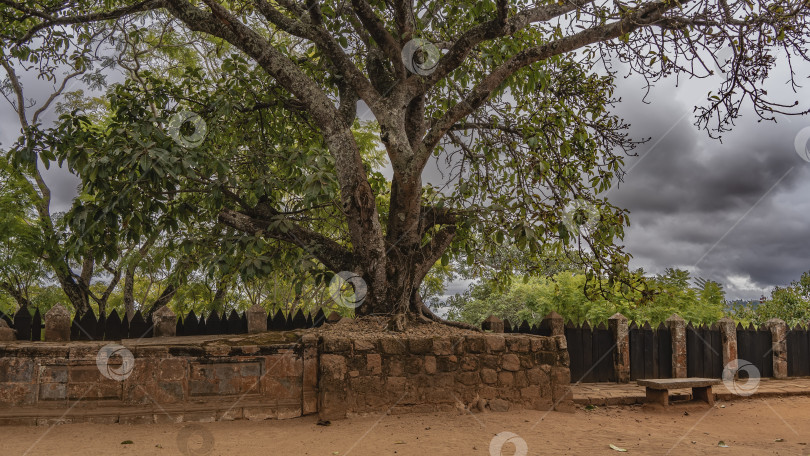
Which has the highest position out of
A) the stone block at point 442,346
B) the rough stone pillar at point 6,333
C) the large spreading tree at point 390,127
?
the large spreading tree at point 390,127

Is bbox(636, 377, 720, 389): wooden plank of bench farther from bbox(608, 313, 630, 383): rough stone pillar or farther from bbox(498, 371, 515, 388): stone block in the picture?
bbox(498, 371, 515, 388): stone block

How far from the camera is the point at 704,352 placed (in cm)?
1003

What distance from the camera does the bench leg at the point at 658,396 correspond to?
7702 millimetres

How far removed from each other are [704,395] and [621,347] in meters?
1.55

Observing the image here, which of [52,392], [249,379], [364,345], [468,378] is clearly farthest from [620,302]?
[52,392]

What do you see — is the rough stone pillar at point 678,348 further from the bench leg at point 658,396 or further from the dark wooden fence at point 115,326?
the dark wooden fence at point 115,326

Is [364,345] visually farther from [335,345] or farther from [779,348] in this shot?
[779,348]

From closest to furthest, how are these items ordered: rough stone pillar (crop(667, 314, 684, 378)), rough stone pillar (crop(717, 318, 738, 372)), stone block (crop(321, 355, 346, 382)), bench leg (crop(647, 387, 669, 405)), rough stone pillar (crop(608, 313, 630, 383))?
stone block (crop(321, 355, 346, 382)) < bench leg (crop(647, 387, 669, 405)) < rough stone pillar (crop(608, 313, 630, 383)) < rough stone pillar (crop(667, 314, 684, 378)) < rough stone pillar (crop(717, 318, 738, 372))

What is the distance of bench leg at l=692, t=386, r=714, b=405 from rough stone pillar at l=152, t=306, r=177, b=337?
23.7 ft

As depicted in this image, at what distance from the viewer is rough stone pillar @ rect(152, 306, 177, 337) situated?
279 inches

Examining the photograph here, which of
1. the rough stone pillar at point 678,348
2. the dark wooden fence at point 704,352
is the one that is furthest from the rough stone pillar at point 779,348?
the rough stone pillar at point 678,348

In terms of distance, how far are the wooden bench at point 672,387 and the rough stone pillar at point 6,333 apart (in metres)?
7.80

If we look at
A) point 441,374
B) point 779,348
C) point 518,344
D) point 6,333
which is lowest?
point 779,348

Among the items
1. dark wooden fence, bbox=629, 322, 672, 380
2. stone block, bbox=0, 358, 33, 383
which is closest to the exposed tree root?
dark wooden fence, bbox=629, 322, 672, 380
